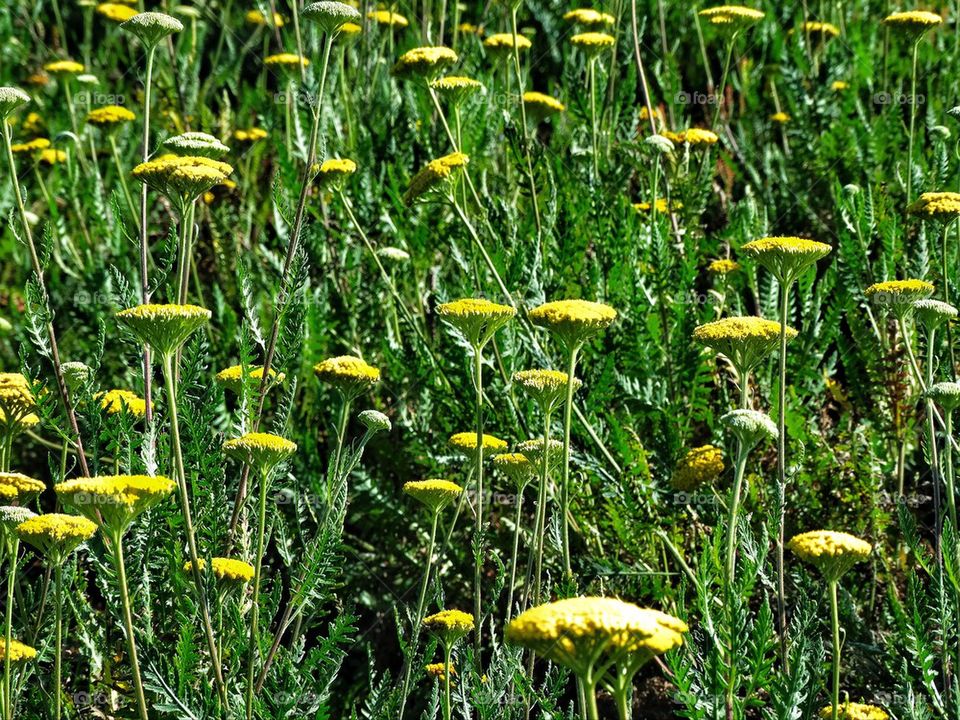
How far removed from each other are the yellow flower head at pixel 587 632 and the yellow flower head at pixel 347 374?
91 cm

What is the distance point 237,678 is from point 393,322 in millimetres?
1590

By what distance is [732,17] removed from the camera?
329cm

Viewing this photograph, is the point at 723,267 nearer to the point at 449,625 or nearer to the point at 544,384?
the point at 544,384

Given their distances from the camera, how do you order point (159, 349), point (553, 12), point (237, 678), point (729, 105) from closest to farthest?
point (159, 349), point (237, 678), point (729, 105), point (553, 12)

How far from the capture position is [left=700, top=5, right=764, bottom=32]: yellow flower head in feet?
10.6

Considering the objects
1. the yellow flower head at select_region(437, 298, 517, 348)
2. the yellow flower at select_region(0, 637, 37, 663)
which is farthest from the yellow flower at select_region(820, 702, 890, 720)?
the yellow flower at select_region(0, 637, 37, 663)

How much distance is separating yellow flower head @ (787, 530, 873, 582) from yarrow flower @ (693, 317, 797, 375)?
366 millimetres

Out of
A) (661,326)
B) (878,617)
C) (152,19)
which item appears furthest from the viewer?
(661,326)

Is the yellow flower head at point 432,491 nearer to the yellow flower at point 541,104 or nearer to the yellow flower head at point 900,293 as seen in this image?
the yellow flower head at point 900,293

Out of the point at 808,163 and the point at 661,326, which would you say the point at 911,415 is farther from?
the point at 808,163

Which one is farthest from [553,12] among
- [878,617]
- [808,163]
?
[878,617]

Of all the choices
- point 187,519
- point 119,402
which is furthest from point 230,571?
point 119,402

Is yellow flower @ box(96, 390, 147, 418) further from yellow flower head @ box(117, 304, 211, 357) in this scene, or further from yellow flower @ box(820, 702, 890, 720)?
yellow flower @ box(820, 702, 890, 720)

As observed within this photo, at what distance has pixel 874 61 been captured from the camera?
15.5 feet
